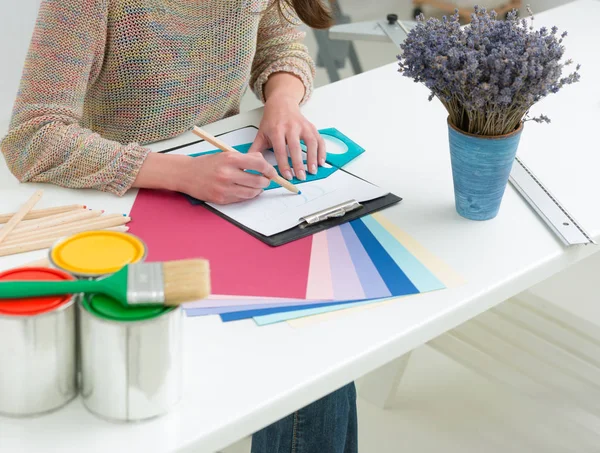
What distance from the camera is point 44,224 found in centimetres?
94

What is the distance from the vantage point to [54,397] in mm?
681

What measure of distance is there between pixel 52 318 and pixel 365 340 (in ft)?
1.08

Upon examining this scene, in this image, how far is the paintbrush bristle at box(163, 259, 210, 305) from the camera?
625 millimetres

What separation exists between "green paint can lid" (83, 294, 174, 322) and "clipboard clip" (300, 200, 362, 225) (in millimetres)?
400

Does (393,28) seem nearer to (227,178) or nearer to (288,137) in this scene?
(288,137)

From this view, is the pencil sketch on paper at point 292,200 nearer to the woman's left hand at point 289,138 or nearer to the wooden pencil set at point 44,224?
the woman's left hand at point 289,138

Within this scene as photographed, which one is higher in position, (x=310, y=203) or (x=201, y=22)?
(x=201, y=22)

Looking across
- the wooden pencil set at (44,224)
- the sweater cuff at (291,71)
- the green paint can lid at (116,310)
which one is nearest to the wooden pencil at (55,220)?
the wooden pencil set at (44,224)

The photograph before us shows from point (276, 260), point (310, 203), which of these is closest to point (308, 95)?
point (310, 203)

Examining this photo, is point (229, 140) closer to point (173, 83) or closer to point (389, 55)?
point (173, 83)

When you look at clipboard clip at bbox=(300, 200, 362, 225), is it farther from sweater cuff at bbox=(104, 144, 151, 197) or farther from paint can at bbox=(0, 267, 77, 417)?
paint can at bbox=(0, 267, 77, 417)

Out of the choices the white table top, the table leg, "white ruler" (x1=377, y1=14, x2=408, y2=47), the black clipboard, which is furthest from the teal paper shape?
"white ruler" (x1=377, y1=14, x2=408, y2=47)

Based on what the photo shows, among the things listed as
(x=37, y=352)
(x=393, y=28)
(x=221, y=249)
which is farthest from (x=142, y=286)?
(x=393, y=28)

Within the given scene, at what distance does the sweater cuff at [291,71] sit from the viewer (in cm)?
140
